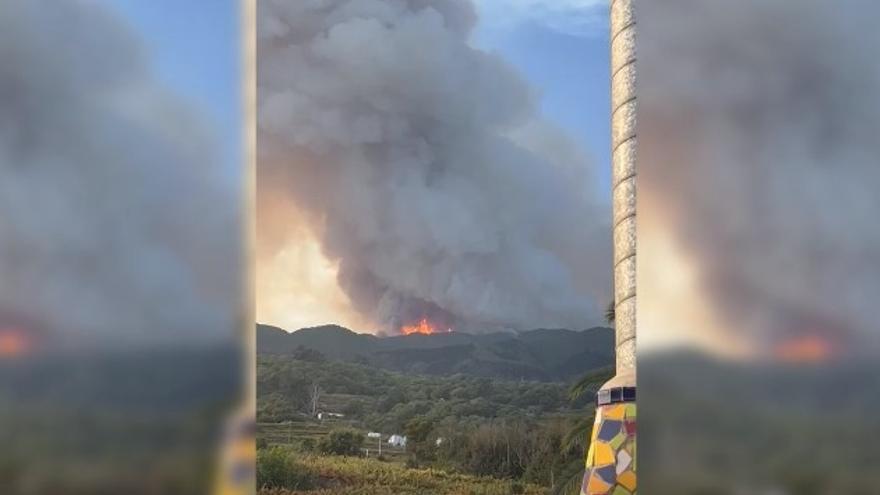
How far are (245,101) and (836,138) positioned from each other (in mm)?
1403

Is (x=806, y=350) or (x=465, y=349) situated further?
(x=465, y=349)

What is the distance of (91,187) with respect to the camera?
4.72 ft

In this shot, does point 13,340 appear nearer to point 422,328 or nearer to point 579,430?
point 579,430

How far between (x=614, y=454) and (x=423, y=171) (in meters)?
3.42

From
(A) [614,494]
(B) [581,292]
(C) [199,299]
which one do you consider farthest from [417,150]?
(C) [199,299]

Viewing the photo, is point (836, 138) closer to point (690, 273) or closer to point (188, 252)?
point (690, 273)

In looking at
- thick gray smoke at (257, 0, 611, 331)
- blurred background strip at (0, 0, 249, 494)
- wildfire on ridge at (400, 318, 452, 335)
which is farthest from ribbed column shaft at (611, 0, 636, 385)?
wildfire on ridge at (400, 318, 452, 335)

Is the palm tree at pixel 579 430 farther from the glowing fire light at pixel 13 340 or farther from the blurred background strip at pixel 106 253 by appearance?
the glowing fire light at pixel 13 340

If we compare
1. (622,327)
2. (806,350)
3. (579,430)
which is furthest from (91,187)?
(579,430)

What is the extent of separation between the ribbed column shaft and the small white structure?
3.23m

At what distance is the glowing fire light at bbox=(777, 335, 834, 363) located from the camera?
2.95ft

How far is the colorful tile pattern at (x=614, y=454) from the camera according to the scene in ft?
10.1

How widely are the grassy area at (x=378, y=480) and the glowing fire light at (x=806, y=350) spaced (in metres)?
5.42

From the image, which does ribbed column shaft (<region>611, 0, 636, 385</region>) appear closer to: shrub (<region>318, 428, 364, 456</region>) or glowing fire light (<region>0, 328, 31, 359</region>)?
glowing fire light (<region>0, 328, 31, 359</region>)
